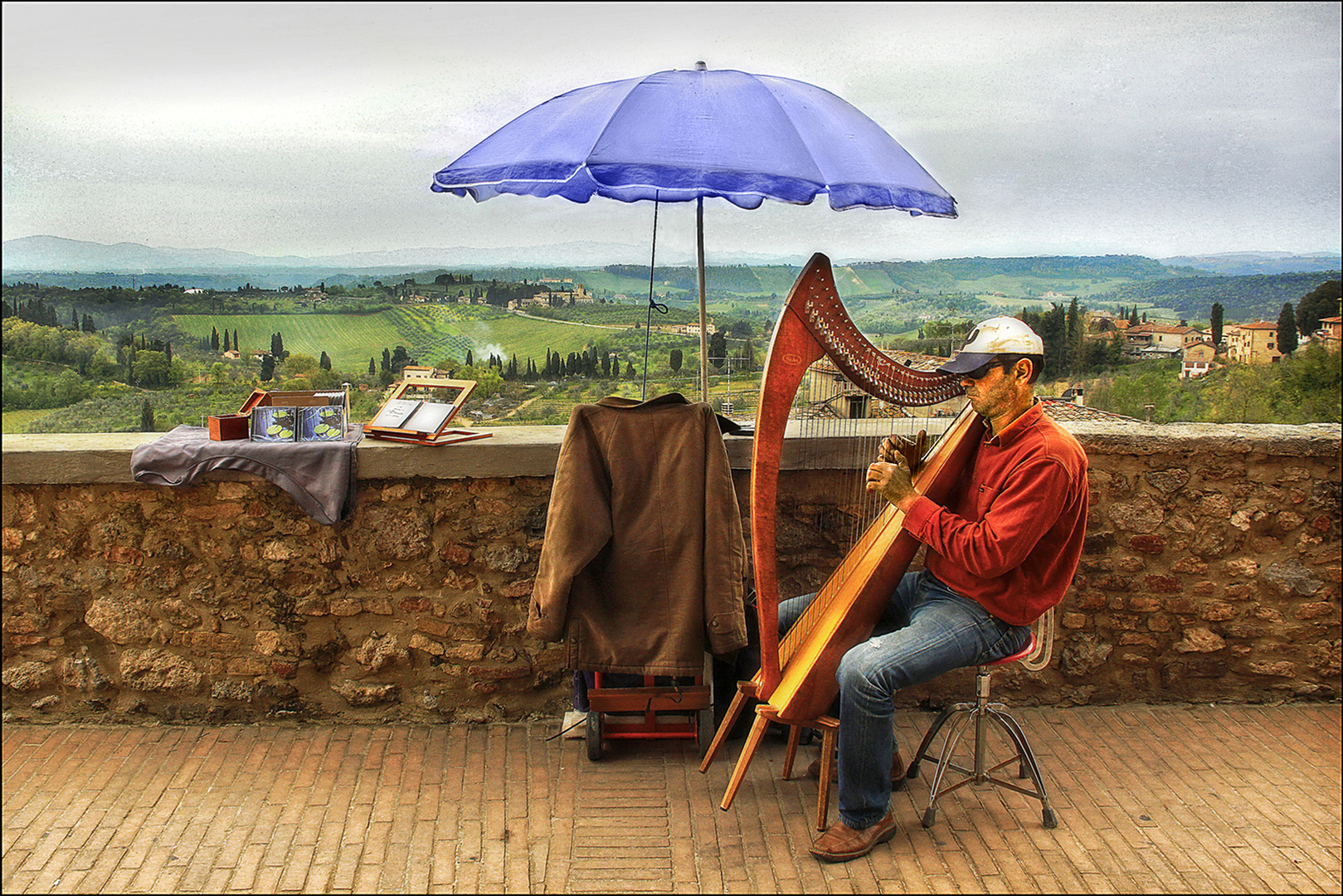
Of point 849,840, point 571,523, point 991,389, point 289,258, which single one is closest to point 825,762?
point 849,840

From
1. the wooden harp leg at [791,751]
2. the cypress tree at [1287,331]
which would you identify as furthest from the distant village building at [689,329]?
the cypress tree at [1287,331]

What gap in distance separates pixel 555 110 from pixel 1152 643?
9.52 ft

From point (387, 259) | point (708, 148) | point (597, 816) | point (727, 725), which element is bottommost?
point (597, 816)

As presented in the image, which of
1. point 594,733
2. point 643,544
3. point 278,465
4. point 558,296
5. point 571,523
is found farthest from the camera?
point 558,296

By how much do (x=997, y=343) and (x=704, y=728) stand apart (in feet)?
5.25

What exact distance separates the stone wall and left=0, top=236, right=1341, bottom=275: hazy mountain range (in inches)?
72.0

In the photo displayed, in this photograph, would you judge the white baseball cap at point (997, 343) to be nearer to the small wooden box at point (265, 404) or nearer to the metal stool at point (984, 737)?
the metal stool at point (984, 737)

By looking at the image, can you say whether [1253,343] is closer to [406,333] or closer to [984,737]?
[984,737]

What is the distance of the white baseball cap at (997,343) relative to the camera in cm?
232

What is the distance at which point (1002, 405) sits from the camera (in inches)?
93.8

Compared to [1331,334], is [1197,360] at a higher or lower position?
lower

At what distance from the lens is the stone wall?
10.5ft

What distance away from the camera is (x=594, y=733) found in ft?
9.80

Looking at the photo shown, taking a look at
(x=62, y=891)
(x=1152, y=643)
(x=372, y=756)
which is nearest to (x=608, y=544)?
(x=372, y=756)
